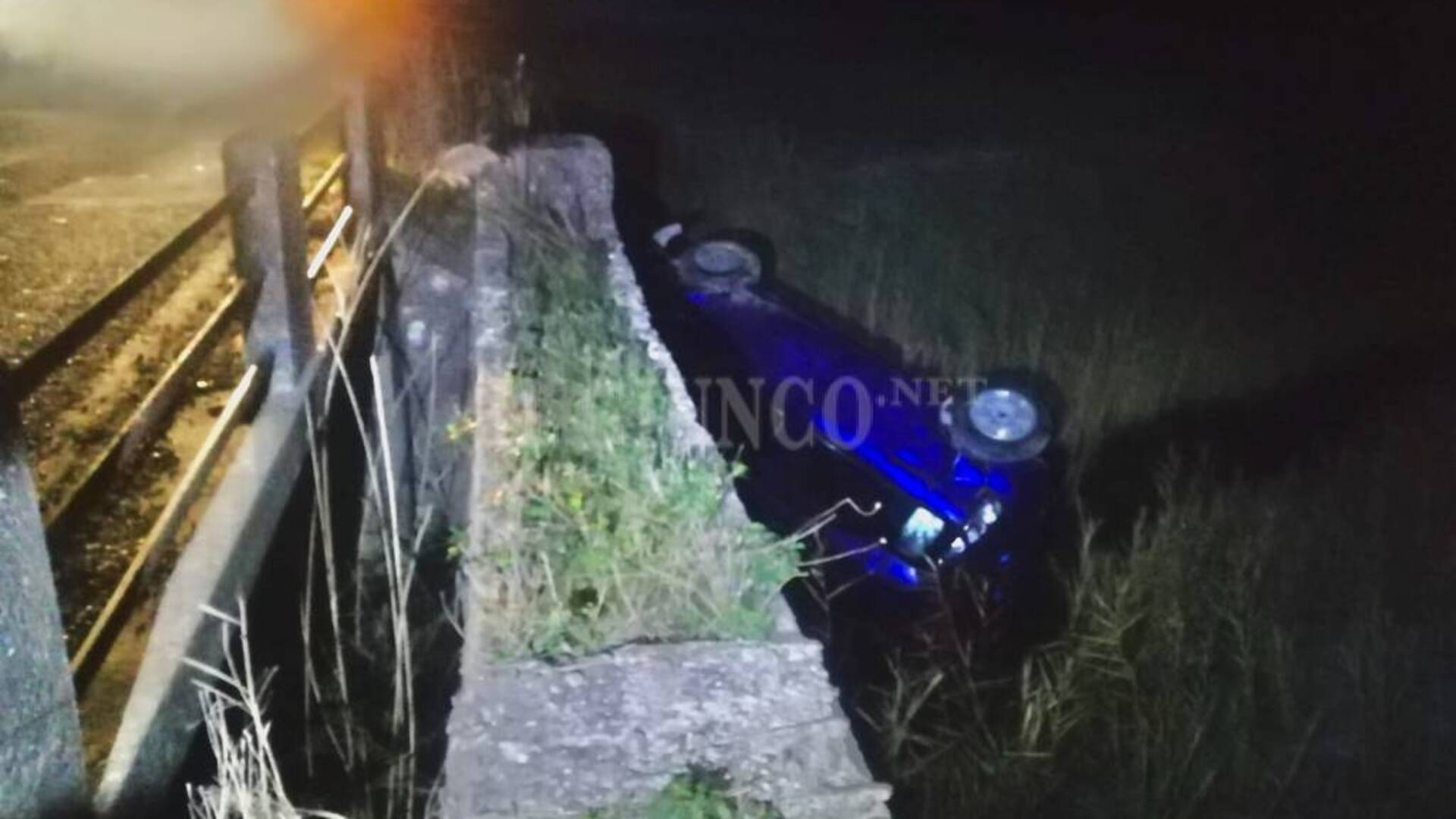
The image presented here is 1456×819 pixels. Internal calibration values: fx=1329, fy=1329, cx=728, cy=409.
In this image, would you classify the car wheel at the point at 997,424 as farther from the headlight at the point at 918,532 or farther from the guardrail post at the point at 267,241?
the guardrail post at the point at 267,241

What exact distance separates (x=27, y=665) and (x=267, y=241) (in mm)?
2376

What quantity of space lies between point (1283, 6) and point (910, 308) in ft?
29.8

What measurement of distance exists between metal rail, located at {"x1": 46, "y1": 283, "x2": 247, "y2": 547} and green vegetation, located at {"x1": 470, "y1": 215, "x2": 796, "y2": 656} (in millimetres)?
1048

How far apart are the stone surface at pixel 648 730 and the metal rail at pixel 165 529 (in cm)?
104

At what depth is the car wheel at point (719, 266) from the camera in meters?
6.39

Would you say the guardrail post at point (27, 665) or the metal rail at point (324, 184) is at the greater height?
the metal rail at point (324, 184)

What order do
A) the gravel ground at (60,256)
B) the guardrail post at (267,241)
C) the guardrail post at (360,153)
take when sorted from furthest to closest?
the guardrail post at (360,153), the gravel ground at (60,256), the guardrail post at (267,241)

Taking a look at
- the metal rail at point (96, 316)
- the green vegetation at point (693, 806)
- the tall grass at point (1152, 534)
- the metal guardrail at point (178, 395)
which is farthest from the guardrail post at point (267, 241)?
the green vegetation at point (693, 806)

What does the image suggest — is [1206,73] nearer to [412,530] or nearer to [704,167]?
[704,167]

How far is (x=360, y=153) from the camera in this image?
632cm

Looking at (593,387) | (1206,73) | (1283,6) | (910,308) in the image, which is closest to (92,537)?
(593,387)

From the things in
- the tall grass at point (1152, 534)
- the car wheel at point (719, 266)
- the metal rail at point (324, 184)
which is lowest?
the tall grass at point (1152, 534)

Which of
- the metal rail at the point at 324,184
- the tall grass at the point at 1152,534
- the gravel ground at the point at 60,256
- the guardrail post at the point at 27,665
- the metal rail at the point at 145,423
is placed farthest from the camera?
the gravel ground at the point at 60,256

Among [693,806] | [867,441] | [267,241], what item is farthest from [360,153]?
[693,806]
